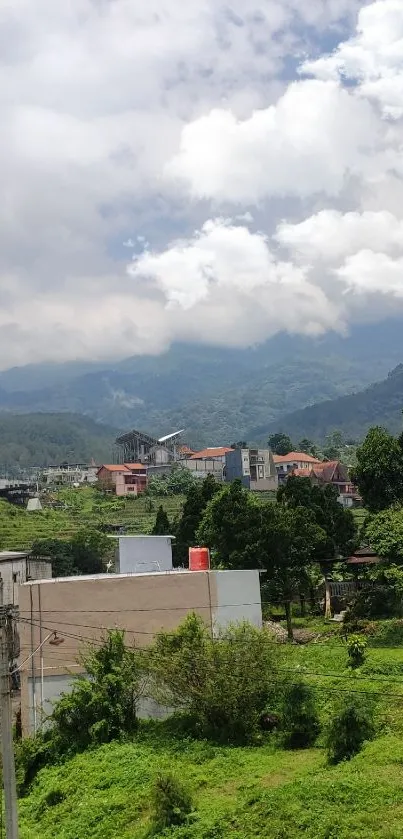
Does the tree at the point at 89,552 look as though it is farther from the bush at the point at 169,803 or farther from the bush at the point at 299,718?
the bush at the point at 169,803

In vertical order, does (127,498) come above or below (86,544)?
above

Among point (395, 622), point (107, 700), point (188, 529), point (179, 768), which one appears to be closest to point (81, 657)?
point (107, 700)

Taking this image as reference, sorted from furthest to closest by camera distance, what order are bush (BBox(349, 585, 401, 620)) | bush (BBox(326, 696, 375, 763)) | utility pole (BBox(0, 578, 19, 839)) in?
bush (BBox(349, 585, 401, 620))
bush (BBox(326, 696, 375, 763))
utility pole (BBox(0, 578, 19, 839))

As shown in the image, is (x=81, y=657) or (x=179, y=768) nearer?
(x=179, y=768)

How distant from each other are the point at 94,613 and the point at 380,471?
19613 millimetres

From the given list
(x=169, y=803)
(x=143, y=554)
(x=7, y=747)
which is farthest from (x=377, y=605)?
(x=7, y=747)

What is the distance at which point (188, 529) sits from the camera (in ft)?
172

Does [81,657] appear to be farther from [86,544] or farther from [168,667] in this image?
[86,544]

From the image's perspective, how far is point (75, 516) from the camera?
92.6 meters

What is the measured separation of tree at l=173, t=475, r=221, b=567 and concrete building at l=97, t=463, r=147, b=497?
60.8 m

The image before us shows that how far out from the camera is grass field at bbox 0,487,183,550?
243 feet

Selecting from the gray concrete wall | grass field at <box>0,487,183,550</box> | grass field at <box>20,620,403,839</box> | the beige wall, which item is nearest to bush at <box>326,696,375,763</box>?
grass field at <box>20,620,403,839</box>

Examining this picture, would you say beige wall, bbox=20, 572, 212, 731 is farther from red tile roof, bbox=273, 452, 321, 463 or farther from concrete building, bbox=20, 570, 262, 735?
red tile roof, bbox=273, 452, 321, 463

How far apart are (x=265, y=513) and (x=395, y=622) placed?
352 inches
